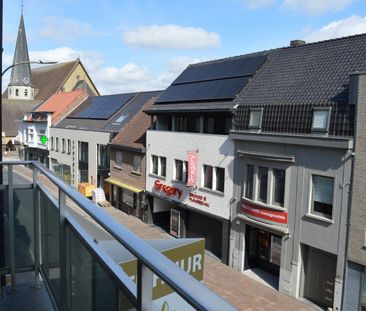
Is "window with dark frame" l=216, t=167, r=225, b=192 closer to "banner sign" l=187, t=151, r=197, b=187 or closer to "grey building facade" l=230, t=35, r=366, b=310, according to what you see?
"grey building facade" l=230, t=35, r=366, b=310

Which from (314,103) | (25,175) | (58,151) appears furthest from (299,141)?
(58,151)

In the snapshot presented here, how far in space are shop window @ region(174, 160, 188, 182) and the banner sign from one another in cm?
110

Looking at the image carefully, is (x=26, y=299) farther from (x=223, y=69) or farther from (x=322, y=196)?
(x=223, y=69)

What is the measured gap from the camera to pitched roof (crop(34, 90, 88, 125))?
4619cm

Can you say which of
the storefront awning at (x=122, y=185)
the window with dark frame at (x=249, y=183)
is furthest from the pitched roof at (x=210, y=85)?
the storefront awning at (x=122, y=185)

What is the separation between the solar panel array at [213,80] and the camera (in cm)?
2177

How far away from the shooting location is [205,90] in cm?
2356

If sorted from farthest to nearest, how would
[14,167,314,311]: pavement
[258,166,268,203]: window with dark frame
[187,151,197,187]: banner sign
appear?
[187,151,197,187]: banner sign < [258,166,268,203]: window with dark frame < [14,167,314,311]: pavement

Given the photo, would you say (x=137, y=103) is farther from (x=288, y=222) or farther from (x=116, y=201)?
(x=288, y=222)

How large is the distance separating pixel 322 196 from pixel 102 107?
28.2 meters

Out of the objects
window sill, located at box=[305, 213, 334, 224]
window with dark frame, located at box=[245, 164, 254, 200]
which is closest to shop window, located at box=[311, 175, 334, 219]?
window sill, located at box=[305, 213, 334, 224]

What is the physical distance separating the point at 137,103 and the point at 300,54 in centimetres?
1804

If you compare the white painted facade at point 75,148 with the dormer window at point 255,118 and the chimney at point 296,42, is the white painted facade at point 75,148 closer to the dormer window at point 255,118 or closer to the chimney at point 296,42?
the dormer window at point 255,118

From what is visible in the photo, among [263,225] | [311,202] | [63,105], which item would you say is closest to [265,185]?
[263,225]
